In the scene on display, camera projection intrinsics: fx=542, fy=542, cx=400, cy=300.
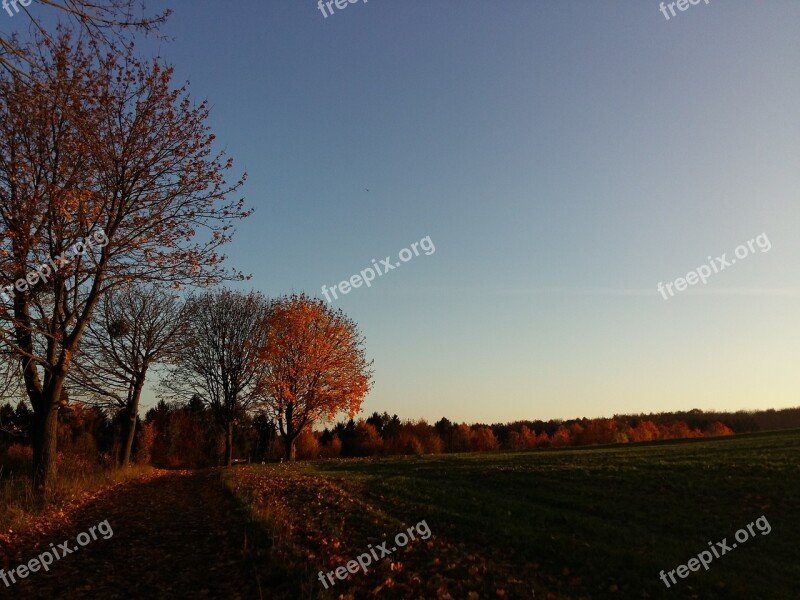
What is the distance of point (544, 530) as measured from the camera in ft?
44.9

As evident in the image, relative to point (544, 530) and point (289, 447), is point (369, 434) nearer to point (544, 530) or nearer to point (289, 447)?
point (289, 447)

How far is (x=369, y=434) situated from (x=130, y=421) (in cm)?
5697

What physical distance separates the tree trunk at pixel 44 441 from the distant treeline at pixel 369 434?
37375 millimetres

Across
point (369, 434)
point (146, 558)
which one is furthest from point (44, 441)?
point (369, 434)

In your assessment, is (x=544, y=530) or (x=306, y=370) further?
(x=306, y=370)

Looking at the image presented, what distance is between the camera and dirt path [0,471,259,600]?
795 cm

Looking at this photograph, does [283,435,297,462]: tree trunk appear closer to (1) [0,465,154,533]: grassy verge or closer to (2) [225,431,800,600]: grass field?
(2) [225,431,800,600]: grass field

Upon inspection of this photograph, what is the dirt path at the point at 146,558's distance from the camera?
795cm

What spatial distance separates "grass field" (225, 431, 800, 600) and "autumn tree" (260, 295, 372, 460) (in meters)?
17.0

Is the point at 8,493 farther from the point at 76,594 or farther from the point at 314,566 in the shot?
the point at 314,566

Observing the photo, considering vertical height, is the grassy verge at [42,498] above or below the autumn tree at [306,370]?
below

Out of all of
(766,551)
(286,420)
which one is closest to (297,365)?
(286,420)

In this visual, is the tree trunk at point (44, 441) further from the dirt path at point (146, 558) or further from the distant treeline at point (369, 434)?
the distant treeline at point (369, 434)

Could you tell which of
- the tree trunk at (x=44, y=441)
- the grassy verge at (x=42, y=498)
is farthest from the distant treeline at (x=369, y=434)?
the tree trunk at (x=44, y=441)
